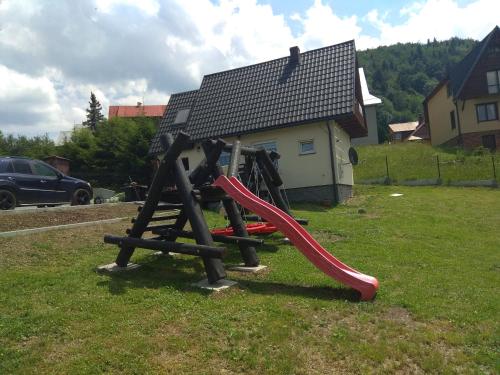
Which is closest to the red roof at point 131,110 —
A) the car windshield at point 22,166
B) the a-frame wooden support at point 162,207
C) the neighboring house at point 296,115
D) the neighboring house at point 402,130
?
the neighboring house at point 402,130

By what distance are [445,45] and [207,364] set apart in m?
150

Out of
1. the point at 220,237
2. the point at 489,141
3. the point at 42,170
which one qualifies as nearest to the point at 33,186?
the point at 42,170

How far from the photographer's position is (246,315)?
17.5 ft

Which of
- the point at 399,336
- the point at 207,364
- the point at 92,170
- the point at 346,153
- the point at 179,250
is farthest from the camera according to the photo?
the point at 92,170

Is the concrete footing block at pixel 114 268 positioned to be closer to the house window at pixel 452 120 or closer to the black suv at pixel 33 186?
the black suv at pixel 33 186

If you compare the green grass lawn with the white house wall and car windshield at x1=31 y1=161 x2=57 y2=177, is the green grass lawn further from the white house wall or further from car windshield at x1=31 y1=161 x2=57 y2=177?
car windshield at x1=31 y1=161 x2=57 y2=177

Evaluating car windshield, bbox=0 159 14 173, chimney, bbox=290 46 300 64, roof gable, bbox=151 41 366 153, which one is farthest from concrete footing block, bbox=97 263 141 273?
chimney, bbox=290 46 300 64

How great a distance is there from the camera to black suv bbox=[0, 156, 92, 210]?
1301 cm

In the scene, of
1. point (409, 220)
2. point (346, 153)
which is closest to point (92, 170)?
point (346, 153)

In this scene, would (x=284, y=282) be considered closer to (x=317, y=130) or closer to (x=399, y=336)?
(x=399, y=336)

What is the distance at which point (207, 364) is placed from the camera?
4.25 meters

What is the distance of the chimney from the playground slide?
16963 millimetres

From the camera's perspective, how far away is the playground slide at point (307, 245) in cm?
603

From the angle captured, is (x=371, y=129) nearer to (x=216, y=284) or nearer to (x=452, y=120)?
(x=452, y=120)
